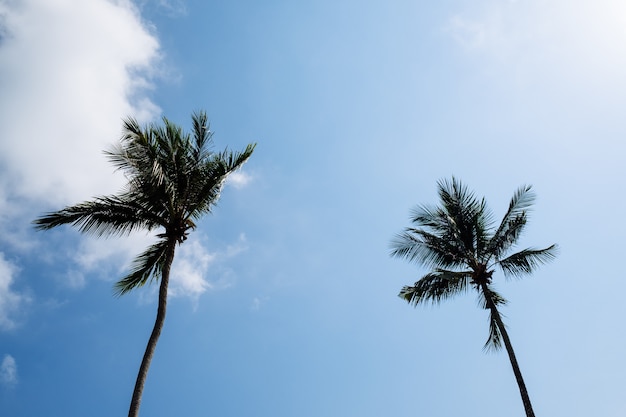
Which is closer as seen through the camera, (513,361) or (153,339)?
(153,339)

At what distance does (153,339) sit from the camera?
1267cm

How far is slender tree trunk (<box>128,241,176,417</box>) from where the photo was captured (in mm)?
11349

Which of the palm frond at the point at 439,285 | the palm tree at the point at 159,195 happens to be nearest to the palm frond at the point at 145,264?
the palm tree at the point at 159,195

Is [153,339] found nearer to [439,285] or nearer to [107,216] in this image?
[107,216]

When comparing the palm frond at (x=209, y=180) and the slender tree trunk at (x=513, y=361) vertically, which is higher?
the palm frond at (x=209, y=180)

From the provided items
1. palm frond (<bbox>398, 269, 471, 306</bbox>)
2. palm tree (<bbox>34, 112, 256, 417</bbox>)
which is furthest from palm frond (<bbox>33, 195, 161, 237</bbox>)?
palm frond (<bbox>398, 269, 471, 306</bbox>)

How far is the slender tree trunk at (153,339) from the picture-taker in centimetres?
1135

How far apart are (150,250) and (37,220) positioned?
11.2ft

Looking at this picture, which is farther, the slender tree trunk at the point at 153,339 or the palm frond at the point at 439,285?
the palm frond at the point at 439,285

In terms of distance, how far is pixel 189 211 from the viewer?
48.7 ft

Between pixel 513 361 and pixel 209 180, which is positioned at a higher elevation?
pixel 209 180

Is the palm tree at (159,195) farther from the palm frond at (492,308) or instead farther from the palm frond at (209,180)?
the palm frond at (492,308)

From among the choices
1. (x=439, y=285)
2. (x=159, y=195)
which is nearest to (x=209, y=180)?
(x=159, y=195)

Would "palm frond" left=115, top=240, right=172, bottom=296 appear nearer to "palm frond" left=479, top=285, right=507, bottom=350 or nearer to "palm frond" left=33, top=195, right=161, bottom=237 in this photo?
"palm frond" left=33, top=195, right=161, bottom=237
